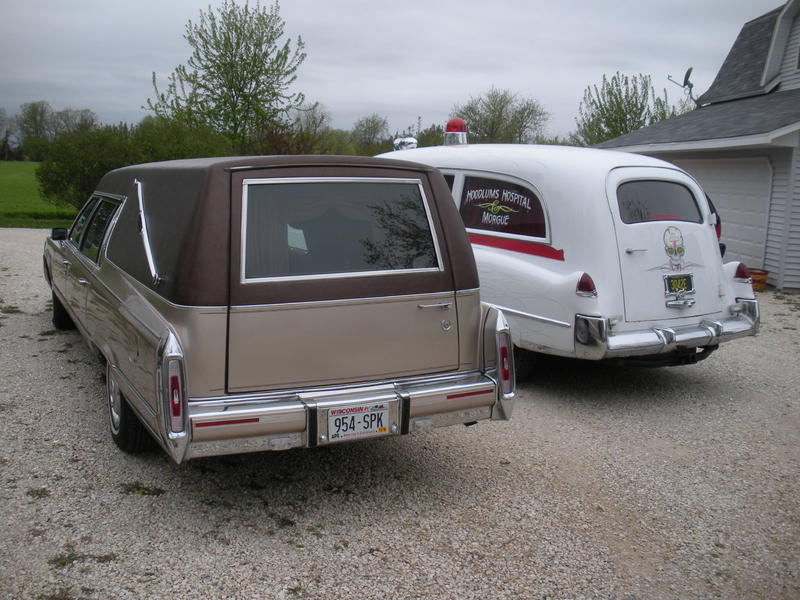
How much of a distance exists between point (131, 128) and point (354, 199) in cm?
1779

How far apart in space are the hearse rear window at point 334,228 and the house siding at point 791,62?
14.4m

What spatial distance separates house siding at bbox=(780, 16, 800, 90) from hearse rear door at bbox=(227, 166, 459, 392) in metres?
14.5

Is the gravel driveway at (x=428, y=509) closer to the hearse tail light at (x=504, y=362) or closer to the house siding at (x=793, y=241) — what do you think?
the hearse tail light at (x=504, y=362)

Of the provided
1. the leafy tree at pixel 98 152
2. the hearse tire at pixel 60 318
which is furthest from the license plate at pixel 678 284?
the leafy tree at pixel 98 152

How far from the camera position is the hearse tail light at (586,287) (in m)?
5.72

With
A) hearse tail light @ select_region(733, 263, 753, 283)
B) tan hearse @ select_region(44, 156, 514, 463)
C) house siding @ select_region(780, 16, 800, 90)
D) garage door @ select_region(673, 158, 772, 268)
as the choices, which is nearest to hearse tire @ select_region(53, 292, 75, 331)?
tan hearse @ select_region(44, 156, 514, 463)

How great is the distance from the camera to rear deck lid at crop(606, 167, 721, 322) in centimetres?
585

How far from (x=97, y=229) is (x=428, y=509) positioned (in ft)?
10.8

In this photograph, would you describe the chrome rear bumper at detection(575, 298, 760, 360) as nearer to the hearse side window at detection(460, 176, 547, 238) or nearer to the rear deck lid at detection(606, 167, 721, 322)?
the rear deck lid at detection(606, 167, 721, 322)

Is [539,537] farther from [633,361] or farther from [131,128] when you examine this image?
[131,128]

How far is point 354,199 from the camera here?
13.3 feet

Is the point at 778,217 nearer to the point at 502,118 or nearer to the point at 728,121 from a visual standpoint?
the point at 728,121

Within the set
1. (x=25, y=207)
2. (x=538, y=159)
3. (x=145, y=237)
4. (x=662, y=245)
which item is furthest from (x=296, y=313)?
(x=25, y=207)

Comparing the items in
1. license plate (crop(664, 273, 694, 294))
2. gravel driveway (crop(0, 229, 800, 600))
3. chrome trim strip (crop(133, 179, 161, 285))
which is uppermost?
chrome trim strip (crop(133, 179, 161, 285))
